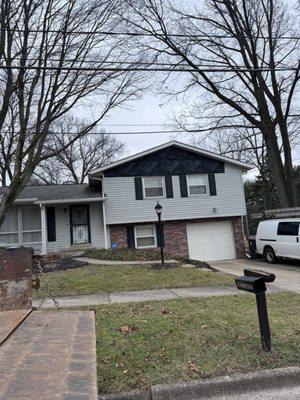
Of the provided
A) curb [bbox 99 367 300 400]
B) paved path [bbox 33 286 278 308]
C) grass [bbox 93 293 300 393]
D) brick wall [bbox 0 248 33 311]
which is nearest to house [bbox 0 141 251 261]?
paved path [bbox 33 286 278 308]

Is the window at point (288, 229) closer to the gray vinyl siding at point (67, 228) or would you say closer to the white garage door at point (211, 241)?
the white garage door at point (211, 241)

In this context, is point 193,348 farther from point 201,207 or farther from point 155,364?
point 201,207

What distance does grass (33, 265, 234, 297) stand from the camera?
10.2 meters

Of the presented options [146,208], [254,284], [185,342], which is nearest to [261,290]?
[254,284]

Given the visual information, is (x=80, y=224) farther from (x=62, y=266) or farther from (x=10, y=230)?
Result: (x=62, y=266)

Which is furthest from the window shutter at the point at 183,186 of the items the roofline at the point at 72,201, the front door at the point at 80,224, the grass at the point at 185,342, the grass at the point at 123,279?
the grass at the point at 185,342

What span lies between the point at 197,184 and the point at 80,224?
21.7 feet

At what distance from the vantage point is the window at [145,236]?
70.4 feet

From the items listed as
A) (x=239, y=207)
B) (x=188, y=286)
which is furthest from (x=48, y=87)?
(x=239, y=207)

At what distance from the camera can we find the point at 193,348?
518 cm

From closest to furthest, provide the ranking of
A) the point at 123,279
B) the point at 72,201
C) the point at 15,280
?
the point at 15,280 < the point at 123,279 < the point at 72,201

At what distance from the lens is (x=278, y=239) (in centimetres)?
1848

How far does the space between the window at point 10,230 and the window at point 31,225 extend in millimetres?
388

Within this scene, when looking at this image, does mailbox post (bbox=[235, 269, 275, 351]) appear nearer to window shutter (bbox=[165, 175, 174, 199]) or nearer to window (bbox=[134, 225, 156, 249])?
window (bbox=[134, 225, 156, 249])
